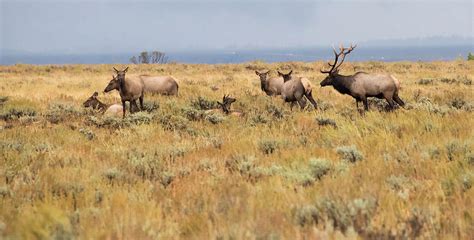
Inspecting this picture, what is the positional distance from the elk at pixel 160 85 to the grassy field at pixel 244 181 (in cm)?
804

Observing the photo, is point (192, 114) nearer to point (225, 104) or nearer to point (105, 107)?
point (225, 104)

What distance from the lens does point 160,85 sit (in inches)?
757

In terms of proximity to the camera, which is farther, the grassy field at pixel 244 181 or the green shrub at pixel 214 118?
the green shrub at pixel 214 118

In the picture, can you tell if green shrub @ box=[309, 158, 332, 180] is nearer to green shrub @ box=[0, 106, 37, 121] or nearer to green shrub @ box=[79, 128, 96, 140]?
green shrub @ box=[79, 128, 96, 140]

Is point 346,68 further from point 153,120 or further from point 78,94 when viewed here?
point 153,120

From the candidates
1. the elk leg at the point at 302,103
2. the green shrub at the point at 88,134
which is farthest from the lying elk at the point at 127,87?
the elk leg at the point at 302,103

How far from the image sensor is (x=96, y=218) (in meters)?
4.38

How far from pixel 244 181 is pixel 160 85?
14.1m

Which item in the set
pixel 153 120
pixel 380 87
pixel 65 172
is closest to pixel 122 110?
pixel 153 120

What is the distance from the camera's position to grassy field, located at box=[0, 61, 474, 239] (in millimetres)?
4051

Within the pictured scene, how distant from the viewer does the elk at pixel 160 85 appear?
19.1 metres

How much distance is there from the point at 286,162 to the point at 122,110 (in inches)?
380

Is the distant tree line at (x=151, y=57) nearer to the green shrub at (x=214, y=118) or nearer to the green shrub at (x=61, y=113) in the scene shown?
the green shrub at (x=61, y=113)

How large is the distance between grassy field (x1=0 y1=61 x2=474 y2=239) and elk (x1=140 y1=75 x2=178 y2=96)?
8.04m
